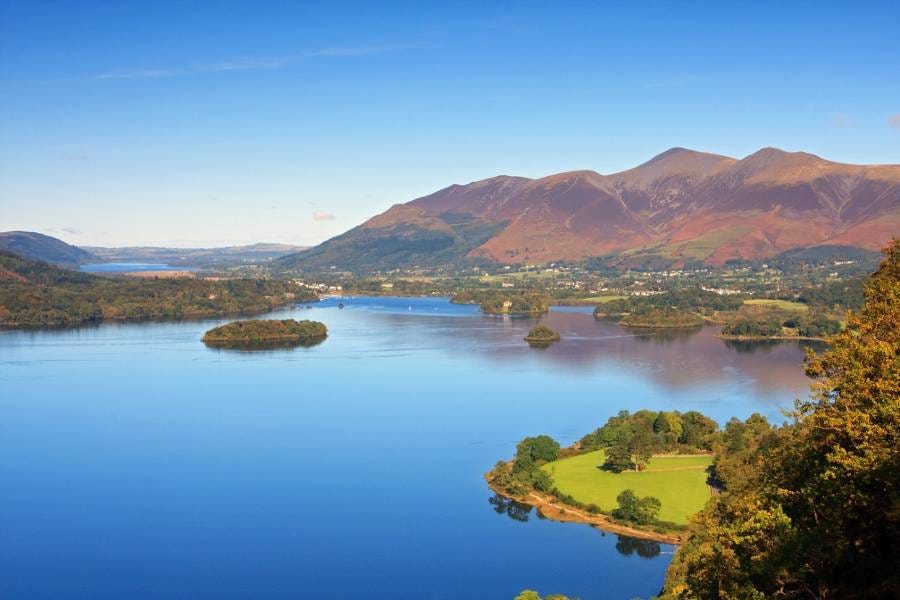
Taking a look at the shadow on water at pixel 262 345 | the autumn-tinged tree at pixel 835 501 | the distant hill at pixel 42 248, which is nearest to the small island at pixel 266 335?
the shadow on water at pixel 262 345

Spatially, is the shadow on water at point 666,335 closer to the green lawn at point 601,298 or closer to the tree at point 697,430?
the green lawn at point 601,298

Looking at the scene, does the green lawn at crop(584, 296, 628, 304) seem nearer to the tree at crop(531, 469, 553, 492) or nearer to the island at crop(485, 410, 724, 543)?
the island at crop(485, 410, 724, 543)

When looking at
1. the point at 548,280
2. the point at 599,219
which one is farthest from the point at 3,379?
the point at 599,219

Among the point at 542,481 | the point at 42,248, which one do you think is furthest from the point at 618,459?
the point at 42,248

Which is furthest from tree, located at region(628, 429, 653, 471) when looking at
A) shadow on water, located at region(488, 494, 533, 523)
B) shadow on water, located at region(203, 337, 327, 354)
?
shadow on water, located at region(203, 337, 327, 354)

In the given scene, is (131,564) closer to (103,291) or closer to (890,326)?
(890,326)
